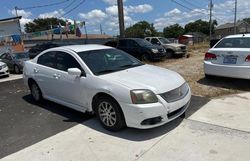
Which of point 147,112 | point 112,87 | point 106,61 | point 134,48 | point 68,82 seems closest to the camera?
point 147,112

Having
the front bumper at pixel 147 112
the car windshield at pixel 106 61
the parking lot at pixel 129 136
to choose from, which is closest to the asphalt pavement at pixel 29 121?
the parking lot at pixel 129 136

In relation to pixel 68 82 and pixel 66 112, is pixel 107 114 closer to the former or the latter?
pixel 68 82

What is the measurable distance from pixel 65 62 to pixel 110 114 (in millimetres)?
1740

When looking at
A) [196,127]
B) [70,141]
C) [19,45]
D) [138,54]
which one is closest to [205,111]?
[196,127]

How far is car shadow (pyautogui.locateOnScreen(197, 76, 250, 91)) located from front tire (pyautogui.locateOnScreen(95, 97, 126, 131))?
4.34 m

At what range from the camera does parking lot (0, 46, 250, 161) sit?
Answer: 152 inches

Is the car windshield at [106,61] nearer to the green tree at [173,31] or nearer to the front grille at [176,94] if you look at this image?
the front grille at [176,94]

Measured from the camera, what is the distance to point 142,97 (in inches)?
165

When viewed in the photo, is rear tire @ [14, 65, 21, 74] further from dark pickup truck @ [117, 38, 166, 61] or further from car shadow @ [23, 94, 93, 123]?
car shadow @ [23, 94, 93, 123]

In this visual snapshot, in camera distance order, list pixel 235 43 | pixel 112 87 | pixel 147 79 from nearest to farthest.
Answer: pixel 112 87 < pixel 147 79 < pixel 235 43

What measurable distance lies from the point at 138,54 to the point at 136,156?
12247mm

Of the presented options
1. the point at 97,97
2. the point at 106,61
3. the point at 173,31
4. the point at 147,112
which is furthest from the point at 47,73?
the point at 173,31

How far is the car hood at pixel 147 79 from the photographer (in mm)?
4316

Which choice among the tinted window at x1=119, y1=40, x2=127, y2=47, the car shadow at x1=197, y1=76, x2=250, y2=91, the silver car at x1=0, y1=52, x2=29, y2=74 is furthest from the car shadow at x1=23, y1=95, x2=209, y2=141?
the tinted window at x1=119, y1=40, x2=127, y2=47
